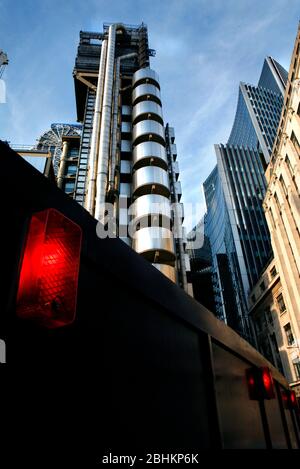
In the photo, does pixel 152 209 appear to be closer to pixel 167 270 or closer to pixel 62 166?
pixel 167 270

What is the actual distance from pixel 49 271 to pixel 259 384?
593 centimetres

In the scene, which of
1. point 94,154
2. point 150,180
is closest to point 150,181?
point 150,180

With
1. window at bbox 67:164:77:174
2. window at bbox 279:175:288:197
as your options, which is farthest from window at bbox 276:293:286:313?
window at bbox 67:164:77:174

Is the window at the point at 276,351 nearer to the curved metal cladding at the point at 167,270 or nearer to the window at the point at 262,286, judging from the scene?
the window at the point at 262,286

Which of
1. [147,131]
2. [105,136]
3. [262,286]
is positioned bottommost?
[105,136]

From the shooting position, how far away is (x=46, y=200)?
2.21 metres

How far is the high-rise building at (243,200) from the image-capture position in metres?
75.8

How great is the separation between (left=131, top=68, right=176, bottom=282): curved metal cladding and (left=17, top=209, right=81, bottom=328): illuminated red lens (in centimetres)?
2137

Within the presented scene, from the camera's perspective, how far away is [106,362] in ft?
7.80

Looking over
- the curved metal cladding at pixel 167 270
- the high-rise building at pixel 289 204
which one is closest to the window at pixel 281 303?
the high-rise building at pixel 289 204

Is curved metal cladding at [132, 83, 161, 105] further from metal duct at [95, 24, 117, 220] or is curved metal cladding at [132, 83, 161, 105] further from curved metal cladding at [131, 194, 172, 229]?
curved metal cladding at [131, 194, 172, 229]

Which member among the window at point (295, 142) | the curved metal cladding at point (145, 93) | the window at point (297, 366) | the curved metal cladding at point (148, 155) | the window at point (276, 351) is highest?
the curved metal cladding at point (145, 93)

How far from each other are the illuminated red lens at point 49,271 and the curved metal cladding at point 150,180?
21366mm
